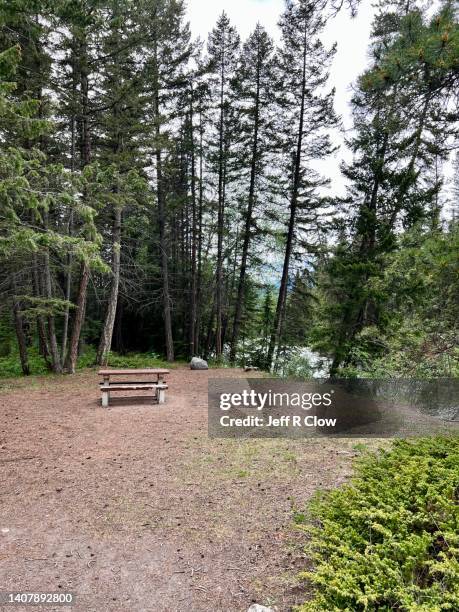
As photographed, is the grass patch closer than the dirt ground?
No

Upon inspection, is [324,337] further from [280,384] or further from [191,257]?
[191,257]

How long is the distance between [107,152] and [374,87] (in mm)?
9037

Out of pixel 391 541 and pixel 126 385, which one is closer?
pixel 391 541

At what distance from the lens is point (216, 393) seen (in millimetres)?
8094

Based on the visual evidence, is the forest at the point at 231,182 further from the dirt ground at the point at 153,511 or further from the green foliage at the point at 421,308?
→ the dirt ground at the point at 153,511

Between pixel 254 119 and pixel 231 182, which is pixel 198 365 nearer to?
pixel 231 182

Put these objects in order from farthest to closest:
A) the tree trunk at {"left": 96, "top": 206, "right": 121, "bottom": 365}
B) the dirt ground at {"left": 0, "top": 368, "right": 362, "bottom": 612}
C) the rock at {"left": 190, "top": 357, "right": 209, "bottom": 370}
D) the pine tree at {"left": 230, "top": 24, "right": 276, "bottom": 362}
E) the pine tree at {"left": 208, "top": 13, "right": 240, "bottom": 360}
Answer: the pine tree at {"left": 208, "top": 13, "right": 240, "bottom": 360}
the pine tree at {"left": 230, "top": 24, "right": 276, "bottom": 362}
the rock at {"left": 190, "top": 357, "right": 209, "bottom": 370}
the tree trunk at {"left": 96, "top": 206, "right": 121, "bottom": 365}
the dirt ground at {"left": 0, "top": 368, "right": 362, "bottom": 612}

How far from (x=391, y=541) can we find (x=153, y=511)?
202cm

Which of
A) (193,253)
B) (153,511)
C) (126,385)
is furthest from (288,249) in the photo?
(153,511)

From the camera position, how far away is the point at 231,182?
13820 millimetres

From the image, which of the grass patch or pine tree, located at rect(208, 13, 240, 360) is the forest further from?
the grass patch

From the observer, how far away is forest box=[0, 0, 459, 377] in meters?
3.82

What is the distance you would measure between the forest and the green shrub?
1504mm

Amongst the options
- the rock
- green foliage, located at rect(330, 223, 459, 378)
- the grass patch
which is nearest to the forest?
green foliage, located at rect(330, 223, 459, 378)
